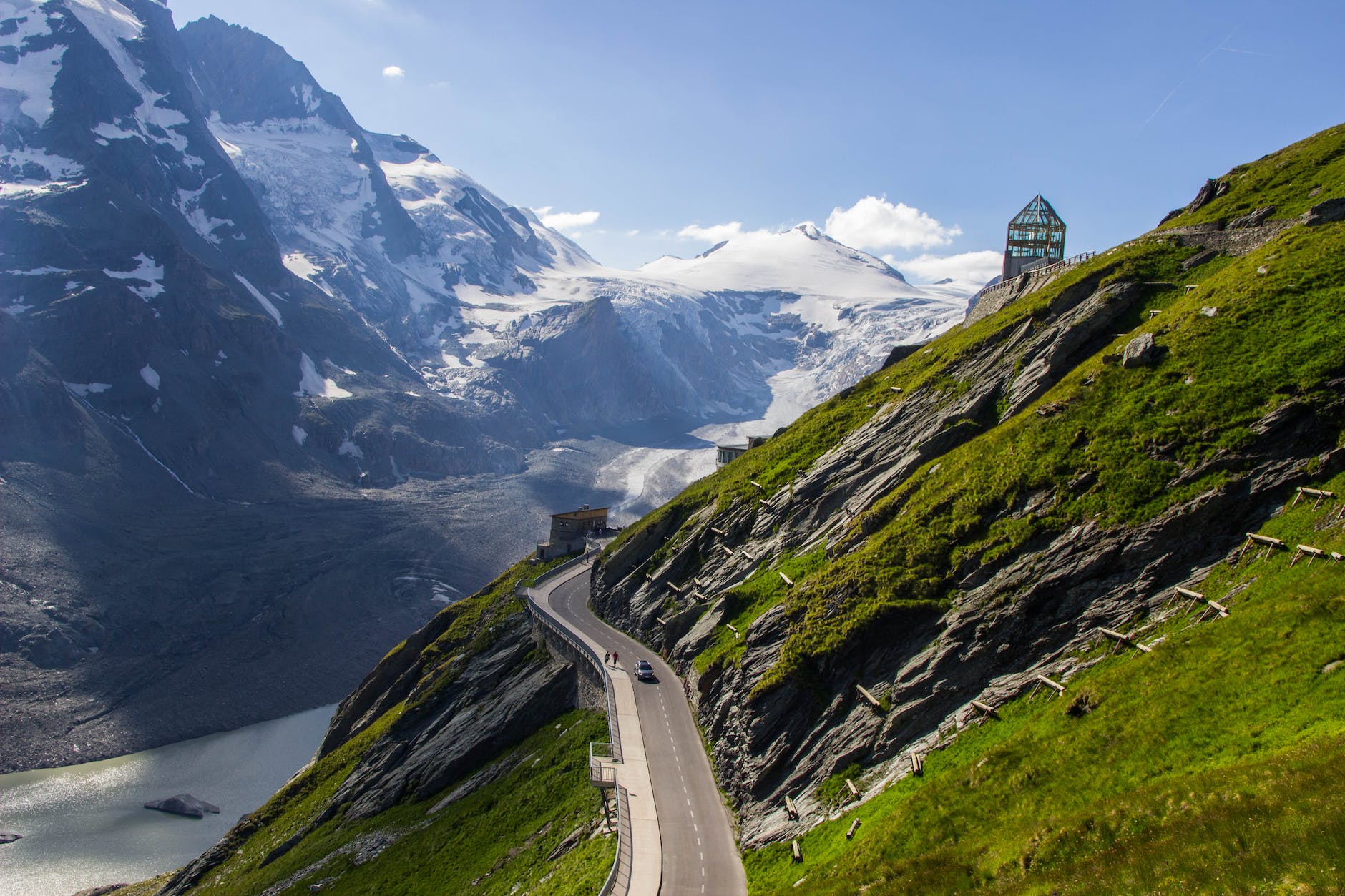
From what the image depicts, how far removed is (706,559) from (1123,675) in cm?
3512

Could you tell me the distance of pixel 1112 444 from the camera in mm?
32562

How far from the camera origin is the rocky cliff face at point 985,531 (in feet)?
90.4

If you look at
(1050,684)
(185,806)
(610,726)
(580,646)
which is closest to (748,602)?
(610,726)

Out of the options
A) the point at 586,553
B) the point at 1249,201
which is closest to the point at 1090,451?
the point at 1249,201

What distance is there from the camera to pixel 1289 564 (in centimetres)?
2398

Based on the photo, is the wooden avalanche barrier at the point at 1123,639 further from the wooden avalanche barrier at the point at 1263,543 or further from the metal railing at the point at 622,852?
the metal railing at the point at 622,852

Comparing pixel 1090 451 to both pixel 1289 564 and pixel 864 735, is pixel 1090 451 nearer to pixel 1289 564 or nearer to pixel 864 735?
pixel 1289 564

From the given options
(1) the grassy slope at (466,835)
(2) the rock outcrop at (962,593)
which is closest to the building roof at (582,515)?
(1) the grassy slope at (466,835)

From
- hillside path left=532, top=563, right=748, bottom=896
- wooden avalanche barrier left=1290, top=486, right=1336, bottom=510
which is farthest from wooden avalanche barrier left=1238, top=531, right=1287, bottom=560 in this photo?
hillside path left=532, top=563, right=748, bottom=896

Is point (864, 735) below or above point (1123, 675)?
below

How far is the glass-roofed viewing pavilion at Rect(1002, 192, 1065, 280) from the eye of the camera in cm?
7519

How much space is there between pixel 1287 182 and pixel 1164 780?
50864 mm

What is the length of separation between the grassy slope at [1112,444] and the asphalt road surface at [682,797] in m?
4.19

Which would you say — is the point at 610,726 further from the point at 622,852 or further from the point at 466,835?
the point at 466,835
